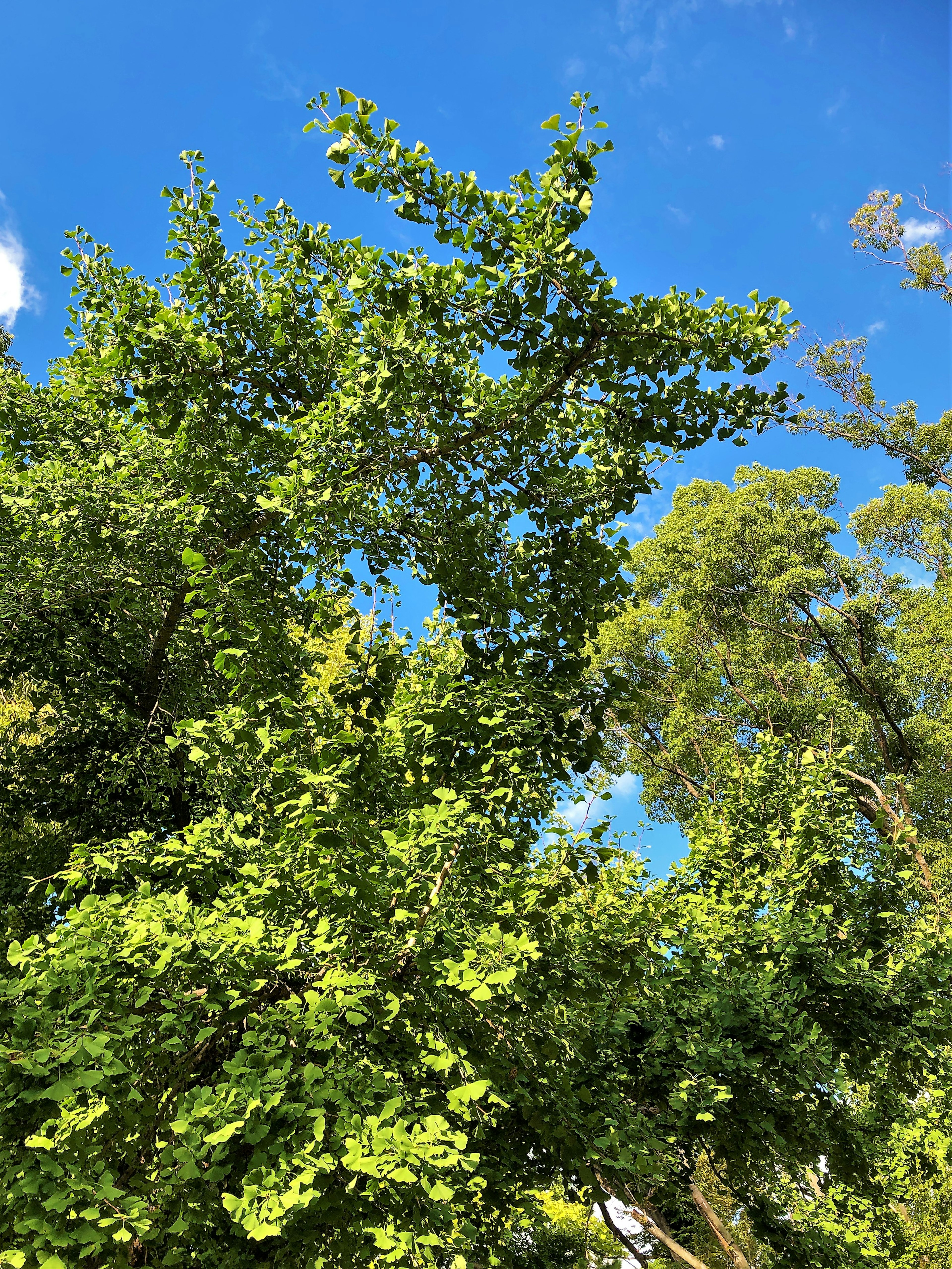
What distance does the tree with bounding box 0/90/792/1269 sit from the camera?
3.04m

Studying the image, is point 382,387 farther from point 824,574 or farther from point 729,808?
point 824,574

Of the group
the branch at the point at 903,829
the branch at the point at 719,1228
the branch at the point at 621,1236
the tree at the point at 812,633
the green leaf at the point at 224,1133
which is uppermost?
the tree at the point at 812,633

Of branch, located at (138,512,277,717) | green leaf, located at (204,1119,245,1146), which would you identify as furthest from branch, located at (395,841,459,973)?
branch, located at (138,512,277,717)

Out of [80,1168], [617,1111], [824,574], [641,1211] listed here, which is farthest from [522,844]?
[824,574]

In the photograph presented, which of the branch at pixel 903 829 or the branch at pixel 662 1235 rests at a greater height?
the branch at pixel 903 829

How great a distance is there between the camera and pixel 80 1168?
112 inches

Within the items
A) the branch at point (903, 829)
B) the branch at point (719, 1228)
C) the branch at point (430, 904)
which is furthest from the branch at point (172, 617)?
the branch at point (719, 1228)

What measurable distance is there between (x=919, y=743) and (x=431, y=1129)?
17.2 m

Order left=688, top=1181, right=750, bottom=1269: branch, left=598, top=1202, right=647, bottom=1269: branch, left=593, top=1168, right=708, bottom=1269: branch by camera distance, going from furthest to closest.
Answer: left=688, top=1181, right=750, bottom=1269: branch → left=593, top=1168, right=708, bottom=1269: branch → left=598, top=1202, right=647, bottom=1269: branch

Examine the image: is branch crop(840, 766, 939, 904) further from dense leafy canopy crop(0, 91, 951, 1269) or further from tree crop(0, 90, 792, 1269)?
tree crop(0, 90, 792, 1269)

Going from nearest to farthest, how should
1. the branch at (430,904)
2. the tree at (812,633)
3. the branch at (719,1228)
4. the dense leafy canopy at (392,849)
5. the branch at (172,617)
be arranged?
the dense leafy canopy at (392,849)
the branch at (430,904)
the branch at (172,617)
the branch at (719,1228)
the tree at (812,633)

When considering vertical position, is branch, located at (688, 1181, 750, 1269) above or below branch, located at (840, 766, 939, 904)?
below

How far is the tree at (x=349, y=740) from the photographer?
3041 mm

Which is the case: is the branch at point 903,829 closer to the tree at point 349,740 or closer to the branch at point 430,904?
the tree at point 349,740
